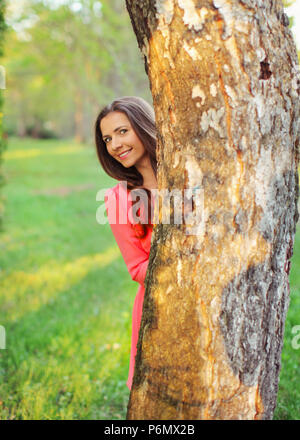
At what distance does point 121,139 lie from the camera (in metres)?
2.19

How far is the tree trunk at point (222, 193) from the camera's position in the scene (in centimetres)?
138

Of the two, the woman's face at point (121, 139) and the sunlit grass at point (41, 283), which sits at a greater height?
the woman's face at point (121, 139)

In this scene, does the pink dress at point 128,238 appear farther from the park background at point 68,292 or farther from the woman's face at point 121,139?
the park background at point 68,292

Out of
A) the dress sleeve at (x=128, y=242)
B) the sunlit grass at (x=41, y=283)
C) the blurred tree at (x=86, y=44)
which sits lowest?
the sunlit grass at (x=41, y=283)

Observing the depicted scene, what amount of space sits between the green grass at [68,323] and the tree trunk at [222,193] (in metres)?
1.51

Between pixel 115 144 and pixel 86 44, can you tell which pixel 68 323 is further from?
pixel 86 44

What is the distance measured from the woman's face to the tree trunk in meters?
0.63

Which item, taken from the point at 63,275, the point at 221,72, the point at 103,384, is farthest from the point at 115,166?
the point at 63,275

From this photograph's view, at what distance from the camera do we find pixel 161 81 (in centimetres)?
150

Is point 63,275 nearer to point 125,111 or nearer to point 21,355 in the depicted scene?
point 21,355
